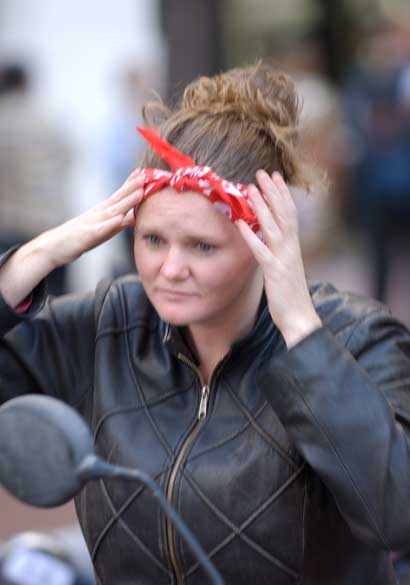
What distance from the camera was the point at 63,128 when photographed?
312 inches

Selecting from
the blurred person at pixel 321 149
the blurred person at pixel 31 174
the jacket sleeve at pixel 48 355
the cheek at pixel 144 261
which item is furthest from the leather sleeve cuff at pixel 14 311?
the blurred person at pixel 321 149

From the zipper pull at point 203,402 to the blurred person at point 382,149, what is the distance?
540 cm

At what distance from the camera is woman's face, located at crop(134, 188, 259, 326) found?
2375mm

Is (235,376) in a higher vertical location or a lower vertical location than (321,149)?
higher

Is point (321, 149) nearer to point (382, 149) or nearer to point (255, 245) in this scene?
point (382, 149)

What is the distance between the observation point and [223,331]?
2580 mm

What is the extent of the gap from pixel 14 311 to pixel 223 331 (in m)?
0.46

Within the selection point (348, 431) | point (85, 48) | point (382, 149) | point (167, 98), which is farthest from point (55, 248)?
point (85, 48)

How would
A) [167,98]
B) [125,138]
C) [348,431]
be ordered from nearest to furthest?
1. [348,431]
2. [167,98]
3. [125,138]

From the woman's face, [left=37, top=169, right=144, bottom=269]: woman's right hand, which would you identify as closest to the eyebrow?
the woman's face

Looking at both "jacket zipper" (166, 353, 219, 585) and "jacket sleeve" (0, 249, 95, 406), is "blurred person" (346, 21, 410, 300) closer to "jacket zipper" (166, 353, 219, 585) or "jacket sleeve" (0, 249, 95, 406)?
"jacket sleeve" (0, 249, 95, 406)

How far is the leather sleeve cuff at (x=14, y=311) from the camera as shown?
2.62 metres

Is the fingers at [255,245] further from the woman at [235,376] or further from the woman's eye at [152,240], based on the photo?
the woman's eye at [152,240]

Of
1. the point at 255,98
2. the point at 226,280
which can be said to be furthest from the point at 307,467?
the point at 255,98
